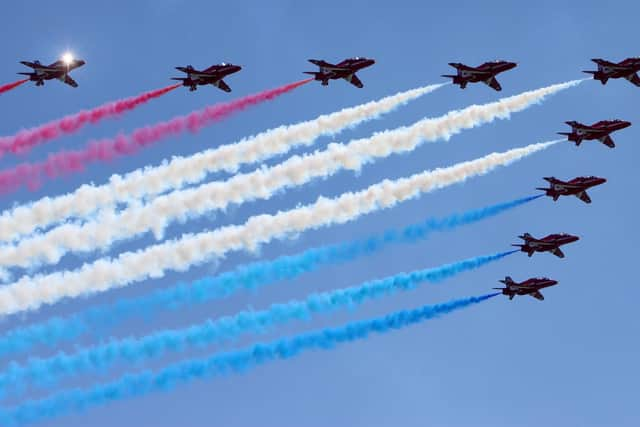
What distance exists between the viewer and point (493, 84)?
3868 inches

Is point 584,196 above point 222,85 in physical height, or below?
below

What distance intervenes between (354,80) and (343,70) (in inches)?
50.8

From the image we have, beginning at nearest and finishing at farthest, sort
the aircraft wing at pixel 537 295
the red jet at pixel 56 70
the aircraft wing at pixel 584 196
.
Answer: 1. the red jet at pixel 56 70
2. the aircraft wing at pixel 584 196
3. the aircraft wing at pixel 537 295

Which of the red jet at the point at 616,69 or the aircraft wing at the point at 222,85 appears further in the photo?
the red jet at the point at 616,69

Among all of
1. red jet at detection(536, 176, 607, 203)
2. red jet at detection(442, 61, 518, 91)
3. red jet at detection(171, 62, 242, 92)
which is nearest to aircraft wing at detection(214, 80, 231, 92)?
red jet at detection(171, 62, 242, 92)

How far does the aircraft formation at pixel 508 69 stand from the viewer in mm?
92938

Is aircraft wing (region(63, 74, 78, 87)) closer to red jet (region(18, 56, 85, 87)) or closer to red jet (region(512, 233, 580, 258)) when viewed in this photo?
red jet (region(18, 56, 85, 87))

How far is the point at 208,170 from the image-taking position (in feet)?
303

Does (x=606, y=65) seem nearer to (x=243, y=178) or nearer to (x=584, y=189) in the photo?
(x=584, y=189)

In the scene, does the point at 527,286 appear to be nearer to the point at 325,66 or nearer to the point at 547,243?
the point at 547,243

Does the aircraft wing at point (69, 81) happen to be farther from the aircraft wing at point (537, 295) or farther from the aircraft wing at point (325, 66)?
the aircraft wing at point (537, 295)

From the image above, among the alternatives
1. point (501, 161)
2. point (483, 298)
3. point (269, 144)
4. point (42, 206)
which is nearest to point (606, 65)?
point (501, 161)

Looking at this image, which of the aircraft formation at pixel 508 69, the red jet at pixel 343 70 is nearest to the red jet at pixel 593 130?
the aircraft formation at pixel 508 69

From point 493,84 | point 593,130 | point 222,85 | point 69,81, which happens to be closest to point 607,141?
point 593,130
